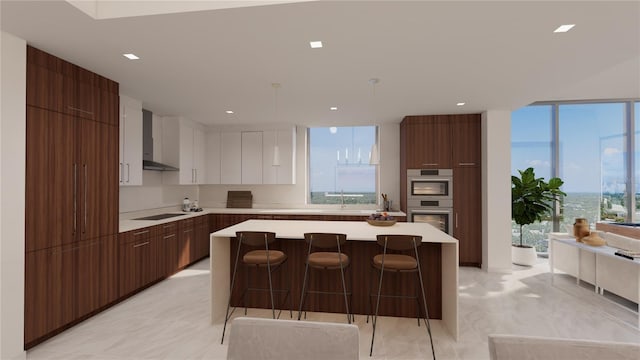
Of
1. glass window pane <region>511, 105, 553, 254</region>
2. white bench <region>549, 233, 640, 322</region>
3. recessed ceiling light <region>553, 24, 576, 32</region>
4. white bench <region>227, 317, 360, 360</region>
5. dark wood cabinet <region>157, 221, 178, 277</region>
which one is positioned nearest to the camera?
white bench <region>227, 317, 360, 360</region>

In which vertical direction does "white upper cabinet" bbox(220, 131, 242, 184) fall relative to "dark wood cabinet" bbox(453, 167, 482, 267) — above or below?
above

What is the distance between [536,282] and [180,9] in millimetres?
5318

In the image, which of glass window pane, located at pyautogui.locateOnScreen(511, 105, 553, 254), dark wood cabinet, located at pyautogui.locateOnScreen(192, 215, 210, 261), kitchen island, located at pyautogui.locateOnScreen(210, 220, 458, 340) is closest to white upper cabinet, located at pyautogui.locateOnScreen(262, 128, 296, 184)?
dark wood cabinet, located at pyautogui.locateOnScreen(192, 215, 210, 261)

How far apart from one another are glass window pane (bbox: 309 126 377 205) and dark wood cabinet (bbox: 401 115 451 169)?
1.08 meters

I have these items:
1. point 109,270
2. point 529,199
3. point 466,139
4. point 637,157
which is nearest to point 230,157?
point 109,270

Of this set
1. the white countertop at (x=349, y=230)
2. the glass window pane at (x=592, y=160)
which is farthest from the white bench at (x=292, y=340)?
the glass window pane at (x=592, y=160)

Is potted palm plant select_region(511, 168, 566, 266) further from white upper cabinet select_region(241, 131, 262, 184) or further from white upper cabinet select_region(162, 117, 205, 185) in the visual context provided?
white upper cabinet select_region(162, 117, 205, 185)

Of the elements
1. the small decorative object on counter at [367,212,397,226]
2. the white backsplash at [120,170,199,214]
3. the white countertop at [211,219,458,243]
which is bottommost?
A: the white countertop at [211,219,458,243]

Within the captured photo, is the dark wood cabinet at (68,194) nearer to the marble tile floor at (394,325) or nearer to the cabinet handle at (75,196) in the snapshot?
the cabinet handle at (75,196)

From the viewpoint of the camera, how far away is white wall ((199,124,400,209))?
237 inches

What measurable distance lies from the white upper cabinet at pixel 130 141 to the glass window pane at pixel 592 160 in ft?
23.0

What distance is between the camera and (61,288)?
2.78 metres

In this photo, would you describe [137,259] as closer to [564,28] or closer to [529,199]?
[564,28]

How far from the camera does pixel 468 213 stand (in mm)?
5129
